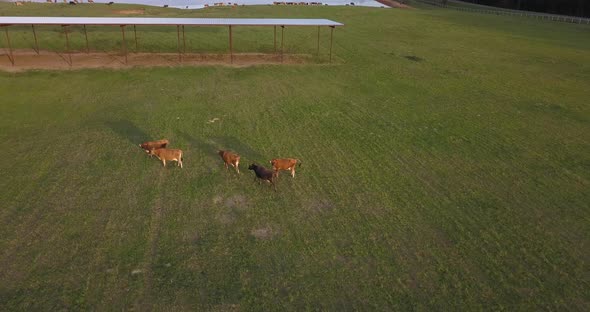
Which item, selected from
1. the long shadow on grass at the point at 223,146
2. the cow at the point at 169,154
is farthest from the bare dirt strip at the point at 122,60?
the cow at the point at 169,154

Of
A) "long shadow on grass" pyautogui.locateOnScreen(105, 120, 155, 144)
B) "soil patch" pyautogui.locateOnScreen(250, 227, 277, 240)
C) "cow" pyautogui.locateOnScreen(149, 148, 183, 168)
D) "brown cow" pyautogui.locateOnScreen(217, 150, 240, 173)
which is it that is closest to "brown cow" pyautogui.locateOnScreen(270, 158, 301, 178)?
"brown cow" pyautogui.locateOnScreen(217, 150, 240, 173)

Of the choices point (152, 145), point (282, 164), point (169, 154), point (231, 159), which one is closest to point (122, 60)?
point (152, 145)

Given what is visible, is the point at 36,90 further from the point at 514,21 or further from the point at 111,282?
the point at 514,21

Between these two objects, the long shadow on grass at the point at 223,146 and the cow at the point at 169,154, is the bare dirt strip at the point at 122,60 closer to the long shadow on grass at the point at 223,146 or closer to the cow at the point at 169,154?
the long shadow on grass at the point at 223,146

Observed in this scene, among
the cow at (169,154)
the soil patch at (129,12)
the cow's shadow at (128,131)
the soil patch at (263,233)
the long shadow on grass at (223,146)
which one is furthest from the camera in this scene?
the soil patch at (129,12)

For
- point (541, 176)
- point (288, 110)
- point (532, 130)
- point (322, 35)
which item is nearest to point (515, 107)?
point (532, 130)

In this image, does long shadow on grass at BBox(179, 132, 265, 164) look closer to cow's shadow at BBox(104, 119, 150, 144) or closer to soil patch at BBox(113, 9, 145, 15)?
cow's shadow at BBox(104, 119, 150, 144)
